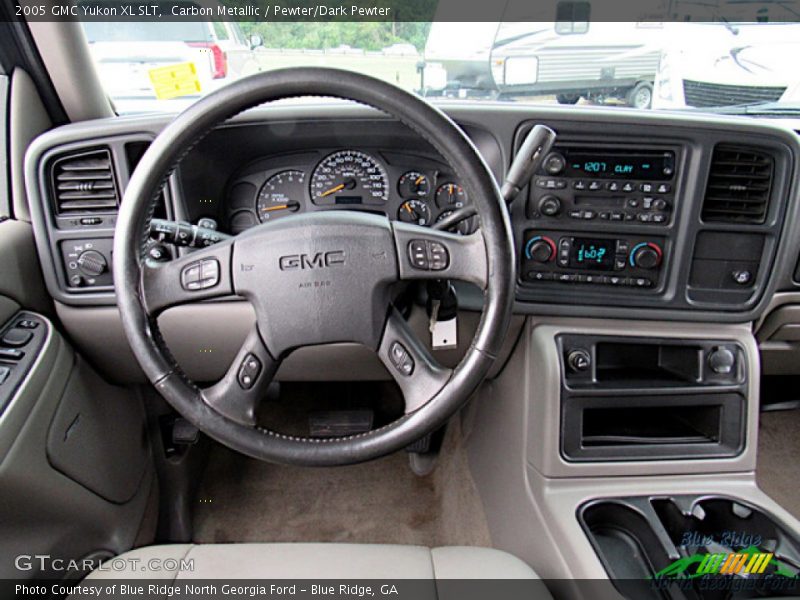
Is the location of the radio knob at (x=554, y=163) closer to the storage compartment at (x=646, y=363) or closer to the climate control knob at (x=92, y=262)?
the storage compartment at (x=646, y=363)

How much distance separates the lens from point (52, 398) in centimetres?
134

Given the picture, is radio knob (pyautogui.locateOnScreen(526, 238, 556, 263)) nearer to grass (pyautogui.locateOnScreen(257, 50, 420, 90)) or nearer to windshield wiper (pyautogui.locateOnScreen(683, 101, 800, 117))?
grass (pyautogui.locateOnScreen(257, 50, 420, 90))

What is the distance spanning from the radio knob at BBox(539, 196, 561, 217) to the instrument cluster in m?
0.17

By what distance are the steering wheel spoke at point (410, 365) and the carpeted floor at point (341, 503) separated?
982 mm

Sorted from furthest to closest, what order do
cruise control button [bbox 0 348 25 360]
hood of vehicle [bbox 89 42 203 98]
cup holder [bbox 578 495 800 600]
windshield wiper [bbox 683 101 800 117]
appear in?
windshield wiper [bbox 683 101 800 117], hood of vehicle [bbox 89 42 203 98], cruise control button [bbox 0 348 25 360], cup holder [bbox 578 495 800 600]

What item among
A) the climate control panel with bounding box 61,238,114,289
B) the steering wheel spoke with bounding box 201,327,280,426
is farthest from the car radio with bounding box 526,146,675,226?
the climate control panel with bounding box 61,238,114,289

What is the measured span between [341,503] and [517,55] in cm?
155

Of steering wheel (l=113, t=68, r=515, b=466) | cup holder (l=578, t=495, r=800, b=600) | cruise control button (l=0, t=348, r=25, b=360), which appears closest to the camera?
steering wheel (l=113, t=68, r=515, b=466)

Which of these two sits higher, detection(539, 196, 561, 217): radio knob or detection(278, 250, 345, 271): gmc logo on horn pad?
detection(278, 250, 345, 271): gmc logo on horn pad

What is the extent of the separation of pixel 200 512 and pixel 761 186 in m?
1.94

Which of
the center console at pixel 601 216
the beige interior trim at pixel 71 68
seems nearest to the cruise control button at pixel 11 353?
the beige interior trim at pixel 71 68

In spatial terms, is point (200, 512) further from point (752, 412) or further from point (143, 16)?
point (752, 412)

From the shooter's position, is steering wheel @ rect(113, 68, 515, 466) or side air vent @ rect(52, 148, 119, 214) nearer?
steering wheel @ rect(113, 68, 515, 466)

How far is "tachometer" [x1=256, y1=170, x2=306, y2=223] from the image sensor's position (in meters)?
1.47
